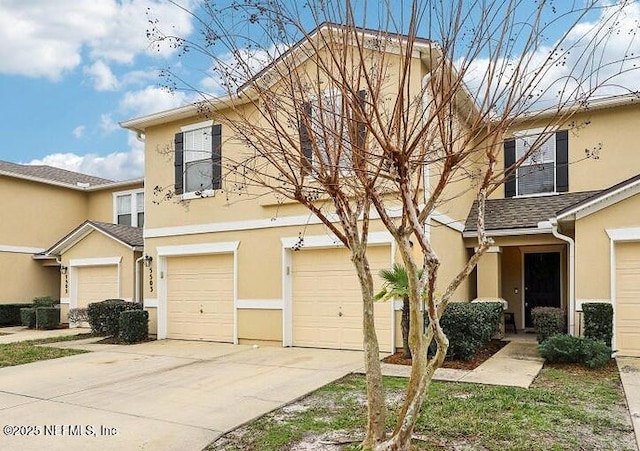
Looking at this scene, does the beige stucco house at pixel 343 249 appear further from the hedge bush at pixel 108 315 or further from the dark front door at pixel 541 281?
the hedge bush at pixel 108 315

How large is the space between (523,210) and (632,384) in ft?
20.7

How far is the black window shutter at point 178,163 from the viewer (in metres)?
14.3

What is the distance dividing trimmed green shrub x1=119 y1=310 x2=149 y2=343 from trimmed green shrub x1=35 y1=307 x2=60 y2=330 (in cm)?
538

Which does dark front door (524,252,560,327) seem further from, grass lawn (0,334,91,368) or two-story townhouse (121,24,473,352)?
grass lawn (0,334,91,368)

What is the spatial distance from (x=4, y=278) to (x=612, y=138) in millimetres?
21001

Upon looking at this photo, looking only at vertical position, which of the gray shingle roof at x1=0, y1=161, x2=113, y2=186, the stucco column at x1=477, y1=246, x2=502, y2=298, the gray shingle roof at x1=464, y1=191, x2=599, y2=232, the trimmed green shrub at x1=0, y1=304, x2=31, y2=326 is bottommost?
the trimmed green shrub at x1=0, y1=304, x2=31, y2=326

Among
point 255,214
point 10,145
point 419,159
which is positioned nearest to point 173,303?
point 255,214

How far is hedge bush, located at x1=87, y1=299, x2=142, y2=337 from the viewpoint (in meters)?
14.4

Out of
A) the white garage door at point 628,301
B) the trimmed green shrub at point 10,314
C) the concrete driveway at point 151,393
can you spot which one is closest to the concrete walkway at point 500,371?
the concrete driveway at point 151,393

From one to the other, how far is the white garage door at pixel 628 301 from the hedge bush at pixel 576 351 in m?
1.01

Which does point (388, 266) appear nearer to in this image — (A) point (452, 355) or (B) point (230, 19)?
(A) point (452, 355)

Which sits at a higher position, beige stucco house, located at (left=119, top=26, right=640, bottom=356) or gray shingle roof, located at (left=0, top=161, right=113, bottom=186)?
gray shingle roof, located at (left=0, top=161, right=113, bottom=186)

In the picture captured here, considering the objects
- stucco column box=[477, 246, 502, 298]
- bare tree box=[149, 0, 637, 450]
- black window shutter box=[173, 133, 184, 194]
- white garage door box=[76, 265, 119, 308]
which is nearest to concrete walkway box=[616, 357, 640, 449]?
bare tree box=[149, 0, 637, 450]

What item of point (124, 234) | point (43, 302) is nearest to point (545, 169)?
point (124, 234)
